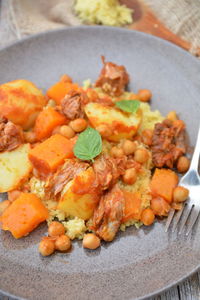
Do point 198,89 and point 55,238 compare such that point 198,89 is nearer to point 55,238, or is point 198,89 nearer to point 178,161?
point 178,161

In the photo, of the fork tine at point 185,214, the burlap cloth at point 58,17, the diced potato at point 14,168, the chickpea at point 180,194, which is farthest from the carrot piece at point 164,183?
the burlap cloth at point 58,17

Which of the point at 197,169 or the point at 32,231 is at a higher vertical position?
the point at 197,169

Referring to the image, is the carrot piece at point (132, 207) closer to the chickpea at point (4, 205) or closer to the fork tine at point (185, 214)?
the fork tine at point (185, 214)

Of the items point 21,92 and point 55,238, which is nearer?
point 55,238

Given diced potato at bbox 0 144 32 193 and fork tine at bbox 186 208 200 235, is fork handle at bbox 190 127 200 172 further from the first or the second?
diced potato at bbox 0 144 32 193

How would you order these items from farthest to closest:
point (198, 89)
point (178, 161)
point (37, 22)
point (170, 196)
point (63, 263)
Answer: point (37, 22) → point (198, 89) → point (178, 161) → point (170, 196) → point (63, 263)

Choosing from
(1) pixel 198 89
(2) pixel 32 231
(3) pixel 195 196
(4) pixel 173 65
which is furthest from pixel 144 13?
(2) pixel 32 231

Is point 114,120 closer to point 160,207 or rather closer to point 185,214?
point 160,207

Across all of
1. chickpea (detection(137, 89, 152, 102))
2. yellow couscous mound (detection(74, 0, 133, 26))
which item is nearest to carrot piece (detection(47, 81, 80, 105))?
chickpea (detection(137, 89, 152, 102))
